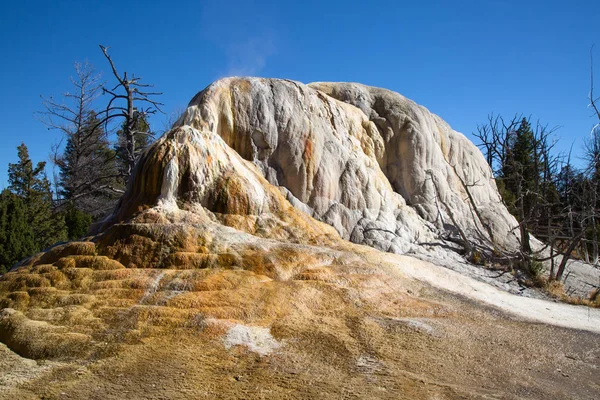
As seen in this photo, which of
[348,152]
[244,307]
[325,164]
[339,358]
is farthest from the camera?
[348,152]

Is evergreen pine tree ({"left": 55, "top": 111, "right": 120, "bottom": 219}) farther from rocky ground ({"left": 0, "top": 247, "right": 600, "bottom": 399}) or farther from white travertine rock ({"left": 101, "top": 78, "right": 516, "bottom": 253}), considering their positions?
rocky ground ({"left": 0, "top": 247, "right": 600, "bottom": 399})

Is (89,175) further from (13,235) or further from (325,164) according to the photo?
(325,164)

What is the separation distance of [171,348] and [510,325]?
473cm

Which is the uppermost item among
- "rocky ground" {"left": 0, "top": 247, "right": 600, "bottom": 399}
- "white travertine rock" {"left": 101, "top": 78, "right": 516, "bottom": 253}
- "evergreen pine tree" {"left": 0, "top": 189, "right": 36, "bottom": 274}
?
"white travertine rock" {"left": 101, "top": 78, "right": 516, "bottom": 253}

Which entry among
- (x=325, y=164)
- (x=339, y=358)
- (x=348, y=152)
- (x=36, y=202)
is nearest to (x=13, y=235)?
(x=36, y=202)

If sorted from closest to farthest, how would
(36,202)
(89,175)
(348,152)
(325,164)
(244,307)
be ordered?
(244,307), (325,164), (348,152), (36,202), (89,175)

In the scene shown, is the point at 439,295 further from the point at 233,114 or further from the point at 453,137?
the point at 453,137

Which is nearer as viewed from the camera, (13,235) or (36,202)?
(13,235)

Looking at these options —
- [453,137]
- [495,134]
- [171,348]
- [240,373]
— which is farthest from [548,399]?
[453,137]

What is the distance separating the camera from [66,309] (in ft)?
18.8

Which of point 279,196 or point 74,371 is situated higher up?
point 279,196

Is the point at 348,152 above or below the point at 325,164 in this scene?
above

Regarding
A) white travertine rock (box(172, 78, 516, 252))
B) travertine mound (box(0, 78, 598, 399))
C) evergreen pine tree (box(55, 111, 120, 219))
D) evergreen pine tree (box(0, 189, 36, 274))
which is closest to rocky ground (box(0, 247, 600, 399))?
travertine mound (box(0, 78, 598, 399))

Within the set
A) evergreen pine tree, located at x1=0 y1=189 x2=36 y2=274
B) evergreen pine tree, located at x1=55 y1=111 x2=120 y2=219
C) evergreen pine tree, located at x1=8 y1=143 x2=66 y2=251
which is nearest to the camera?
evergreen pine tree, located at x1=0 y1=189 x2=36 y2=274
